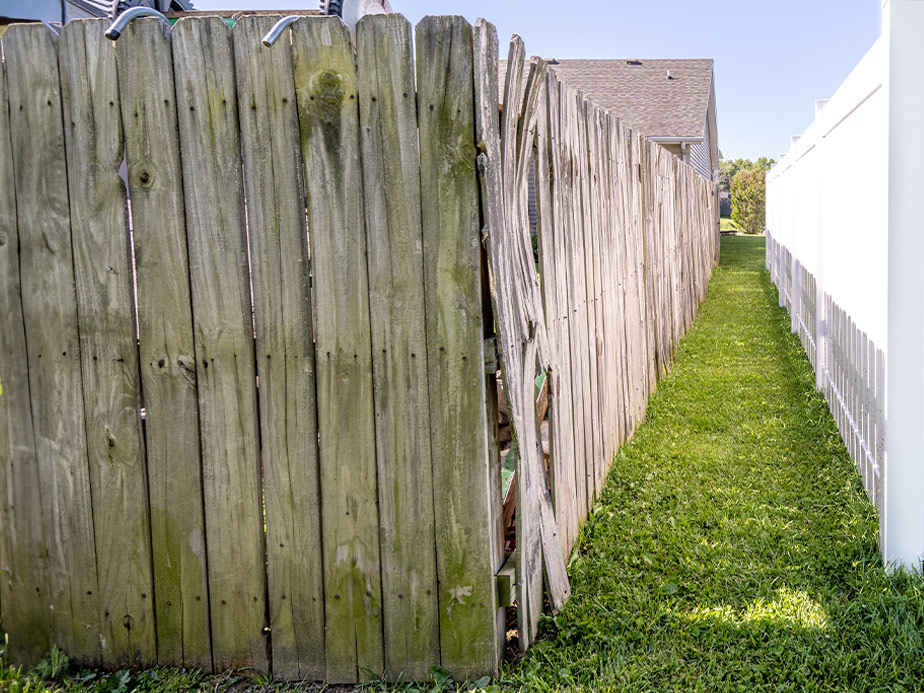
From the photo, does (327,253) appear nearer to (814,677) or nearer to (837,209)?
(814,677)

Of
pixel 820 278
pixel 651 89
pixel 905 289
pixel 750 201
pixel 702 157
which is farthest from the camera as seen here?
pixel 750 201

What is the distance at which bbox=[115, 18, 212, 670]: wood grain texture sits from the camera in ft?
9.73

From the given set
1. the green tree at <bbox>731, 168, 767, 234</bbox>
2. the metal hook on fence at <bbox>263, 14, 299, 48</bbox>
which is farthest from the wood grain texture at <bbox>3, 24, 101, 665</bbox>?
the green tree at <bbox>731, 168, 767, 234</bbox>

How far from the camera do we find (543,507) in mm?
3348

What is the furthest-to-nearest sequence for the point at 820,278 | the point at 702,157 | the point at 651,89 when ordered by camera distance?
1. the point at 702,157
2. the point at 651,89
3. the point at 820,278

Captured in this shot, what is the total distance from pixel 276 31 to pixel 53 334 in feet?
4.21

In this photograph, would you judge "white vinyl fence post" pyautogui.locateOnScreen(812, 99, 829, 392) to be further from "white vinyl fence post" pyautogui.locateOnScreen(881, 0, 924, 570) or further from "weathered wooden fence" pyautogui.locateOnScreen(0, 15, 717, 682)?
"weathered wooden fence" pyautogui.locateOnScreen(0, 15, 717, 682)

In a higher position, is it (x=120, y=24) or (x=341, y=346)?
(x=120, y=24)

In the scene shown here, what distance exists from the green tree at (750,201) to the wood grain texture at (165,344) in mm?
43794

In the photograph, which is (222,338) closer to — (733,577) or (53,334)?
(53,334)

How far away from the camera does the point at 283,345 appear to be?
300cm

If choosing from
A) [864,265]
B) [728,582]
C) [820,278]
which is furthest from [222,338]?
[820,278]

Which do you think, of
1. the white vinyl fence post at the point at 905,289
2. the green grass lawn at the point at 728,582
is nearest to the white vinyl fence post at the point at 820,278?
the green grass lawn at the point at 728,582

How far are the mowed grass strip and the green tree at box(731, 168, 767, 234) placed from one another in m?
39.8
